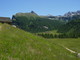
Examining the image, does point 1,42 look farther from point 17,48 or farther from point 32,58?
point 32,58

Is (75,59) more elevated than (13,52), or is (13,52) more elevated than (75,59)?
(13,52)

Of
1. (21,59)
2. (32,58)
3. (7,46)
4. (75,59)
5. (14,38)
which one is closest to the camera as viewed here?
(21,59)

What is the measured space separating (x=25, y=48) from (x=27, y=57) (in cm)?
587

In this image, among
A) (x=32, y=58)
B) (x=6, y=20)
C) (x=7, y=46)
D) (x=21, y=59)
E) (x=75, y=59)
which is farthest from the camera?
(x=6, y=20)

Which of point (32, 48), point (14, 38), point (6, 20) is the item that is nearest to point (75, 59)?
point (32, 48)

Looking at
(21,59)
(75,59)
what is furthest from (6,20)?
(21,59)

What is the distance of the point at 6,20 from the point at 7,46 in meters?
38.4

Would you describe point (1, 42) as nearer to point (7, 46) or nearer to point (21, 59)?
point (7, 46)

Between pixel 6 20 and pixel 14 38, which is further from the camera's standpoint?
pixel 6 20

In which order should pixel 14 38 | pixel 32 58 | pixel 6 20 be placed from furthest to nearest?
pixel 6 20 → pixel 14 38 → pixel 32 58

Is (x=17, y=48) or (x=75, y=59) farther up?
(x=17, y=48)

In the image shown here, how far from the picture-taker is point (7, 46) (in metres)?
34.1

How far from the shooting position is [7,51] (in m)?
31.7

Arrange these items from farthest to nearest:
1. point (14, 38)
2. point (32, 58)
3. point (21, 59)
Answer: point (14, 38) → point (32, 58) → point (21, 59)
